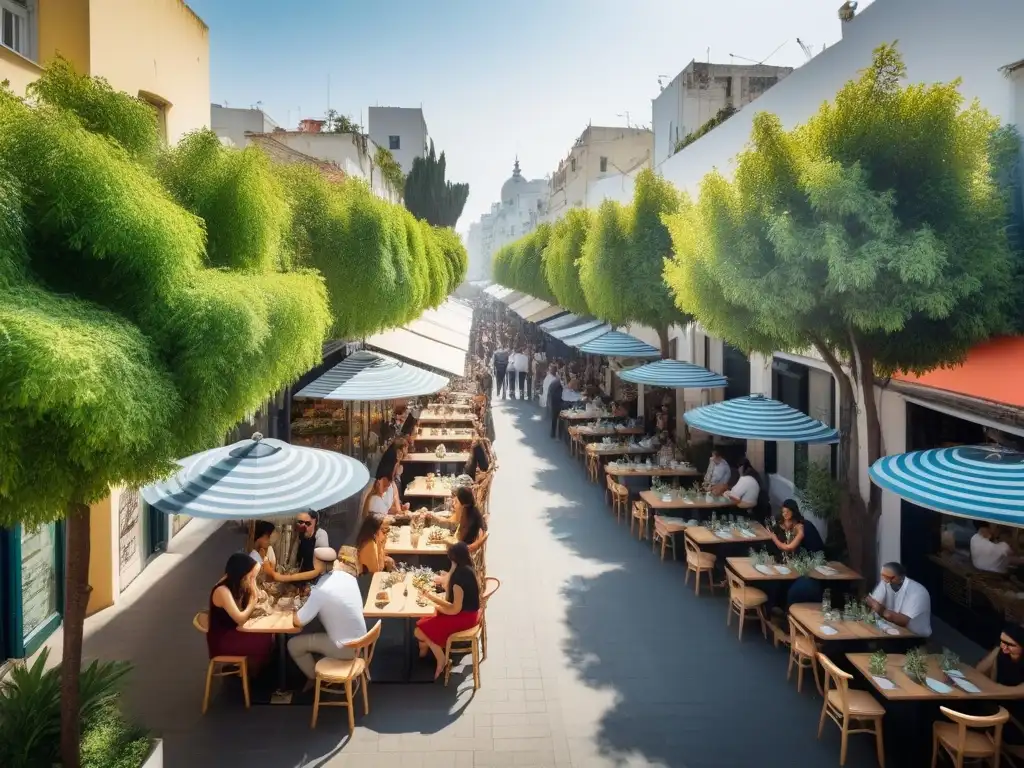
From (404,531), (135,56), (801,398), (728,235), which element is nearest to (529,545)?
(404,531)

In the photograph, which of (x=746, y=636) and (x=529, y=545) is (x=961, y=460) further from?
(x=529, y=545)

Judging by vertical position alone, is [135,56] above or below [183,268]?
above

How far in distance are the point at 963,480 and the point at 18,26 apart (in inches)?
390

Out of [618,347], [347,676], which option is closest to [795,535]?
[347,676]

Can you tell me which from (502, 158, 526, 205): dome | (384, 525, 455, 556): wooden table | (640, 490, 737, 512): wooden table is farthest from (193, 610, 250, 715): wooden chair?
(502, 158, 526, 205): dome

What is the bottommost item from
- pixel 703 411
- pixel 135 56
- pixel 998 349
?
pixel 703 411

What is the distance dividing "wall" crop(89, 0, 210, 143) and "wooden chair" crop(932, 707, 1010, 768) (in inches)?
393

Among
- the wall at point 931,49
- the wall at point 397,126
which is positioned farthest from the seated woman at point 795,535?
the wall at point 397,126

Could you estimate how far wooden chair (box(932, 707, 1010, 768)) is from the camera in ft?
19.8

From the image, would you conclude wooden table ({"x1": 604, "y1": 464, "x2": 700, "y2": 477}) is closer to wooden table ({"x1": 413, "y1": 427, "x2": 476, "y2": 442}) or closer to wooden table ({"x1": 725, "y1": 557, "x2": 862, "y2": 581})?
wooden table ({"x1": 413, "y1": 427, "x2": 476, "y2": 442})

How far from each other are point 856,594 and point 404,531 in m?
5.49

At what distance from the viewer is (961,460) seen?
6.98 meters

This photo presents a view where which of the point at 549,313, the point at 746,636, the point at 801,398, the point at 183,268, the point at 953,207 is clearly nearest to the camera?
the point at 183,268

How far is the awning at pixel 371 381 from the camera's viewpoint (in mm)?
12344
